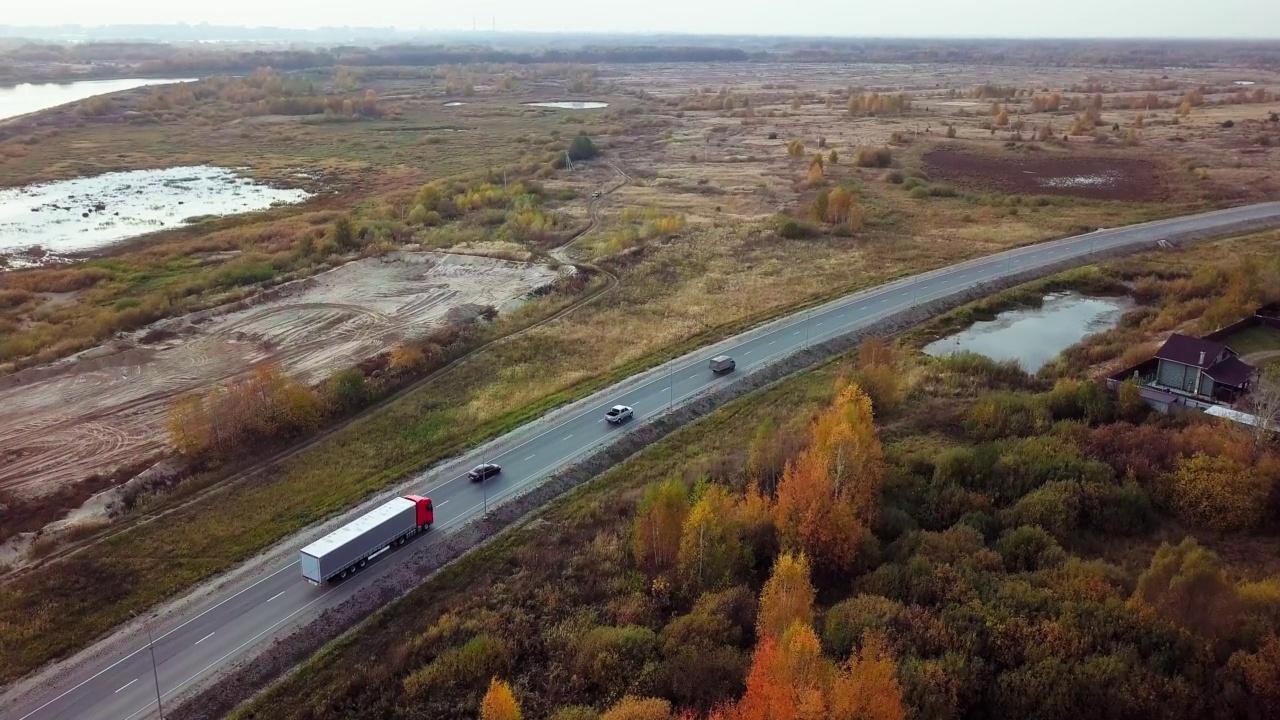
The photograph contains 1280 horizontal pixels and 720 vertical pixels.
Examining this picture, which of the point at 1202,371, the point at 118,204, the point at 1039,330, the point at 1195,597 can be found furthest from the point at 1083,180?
the point at 118,204

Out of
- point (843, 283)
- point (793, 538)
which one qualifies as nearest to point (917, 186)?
point (843, 283)

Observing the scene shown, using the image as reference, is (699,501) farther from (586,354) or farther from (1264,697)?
(586,354)

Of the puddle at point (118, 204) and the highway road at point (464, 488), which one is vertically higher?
the puddle at point (118, 204)

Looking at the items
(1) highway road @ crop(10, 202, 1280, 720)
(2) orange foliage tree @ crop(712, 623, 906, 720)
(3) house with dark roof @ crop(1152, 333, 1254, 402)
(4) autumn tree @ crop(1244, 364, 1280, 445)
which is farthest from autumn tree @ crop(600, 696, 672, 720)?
(3) house with dark roof @ crop(1152, 333, 1254, 402)

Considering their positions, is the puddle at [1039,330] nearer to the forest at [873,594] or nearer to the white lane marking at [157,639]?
Result: the forest at [873,594]

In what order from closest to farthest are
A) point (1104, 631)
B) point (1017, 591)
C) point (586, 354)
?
point (1104, 631) → point (1017, 591) → point (586, 354)

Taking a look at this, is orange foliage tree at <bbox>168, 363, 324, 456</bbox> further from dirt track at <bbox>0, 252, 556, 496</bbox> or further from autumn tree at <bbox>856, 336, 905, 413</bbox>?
autumn tree at <bbox>856, 336, 905, 413</bbox>

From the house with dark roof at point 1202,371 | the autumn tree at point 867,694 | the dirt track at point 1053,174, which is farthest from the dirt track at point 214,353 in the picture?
the dirt track at point 1053,174
